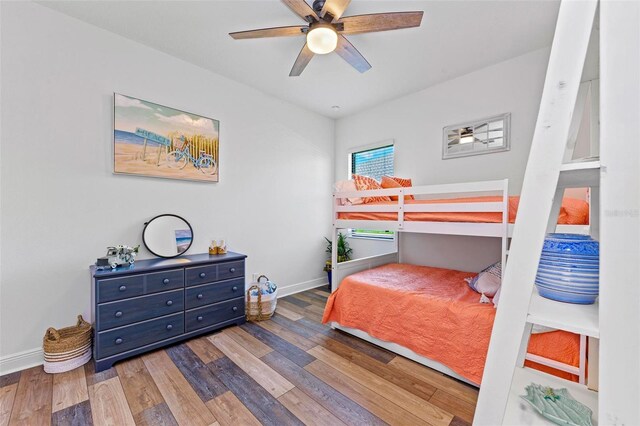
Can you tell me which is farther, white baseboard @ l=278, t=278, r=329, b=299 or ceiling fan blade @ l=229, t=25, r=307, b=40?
white baseboard @ l=278, t=278, r=329, b=299

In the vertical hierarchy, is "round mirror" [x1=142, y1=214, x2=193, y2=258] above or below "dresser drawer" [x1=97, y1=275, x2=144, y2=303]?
above

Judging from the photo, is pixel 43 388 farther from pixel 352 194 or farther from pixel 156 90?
pixel 352 194

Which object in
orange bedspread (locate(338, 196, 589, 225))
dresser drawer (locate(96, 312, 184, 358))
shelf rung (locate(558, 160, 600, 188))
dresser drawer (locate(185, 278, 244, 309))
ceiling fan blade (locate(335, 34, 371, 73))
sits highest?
ceiling fan blade (locate(335, 34, 371, 73))

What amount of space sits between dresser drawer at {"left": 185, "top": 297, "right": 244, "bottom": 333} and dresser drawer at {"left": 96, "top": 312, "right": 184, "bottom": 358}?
76 mm

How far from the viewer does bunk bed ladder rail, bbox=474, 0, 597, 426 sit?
58cm

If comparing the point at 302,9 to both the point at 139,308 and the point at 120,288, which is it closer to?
the point at 120,288

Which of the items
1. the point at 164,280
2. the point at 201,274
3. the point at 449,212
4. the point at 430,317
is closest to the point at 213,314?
the point at 201,274

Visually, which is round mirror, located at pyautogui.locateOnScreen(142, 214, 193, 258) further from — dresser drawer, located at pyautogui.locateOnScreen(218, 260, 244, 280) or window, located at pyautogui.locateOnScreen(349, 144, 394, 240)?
window, located at pyautogui.locateOnScreen(349, 144, 394, 240)

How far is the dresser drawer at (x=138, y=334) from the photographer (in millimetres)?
1948

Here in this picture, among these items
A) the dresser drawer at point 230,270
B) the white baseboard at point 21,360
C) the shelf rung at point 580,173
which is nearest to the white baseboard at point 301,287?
the dresser drawer at point 230,270

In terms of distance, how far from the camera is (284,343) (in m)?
2.34

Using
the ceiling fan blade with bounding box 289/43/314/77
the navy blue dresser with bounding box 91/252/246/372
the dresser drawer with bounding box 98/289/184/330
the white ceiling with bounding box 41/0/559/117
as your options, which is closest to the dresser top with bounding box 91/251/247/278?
the navy blue dresser with bounding box 91/252/246/372

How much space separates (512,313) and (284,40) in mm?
2583

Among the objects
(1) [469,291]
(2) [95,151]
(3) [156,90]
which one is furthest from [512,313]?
(3) [156,90]
